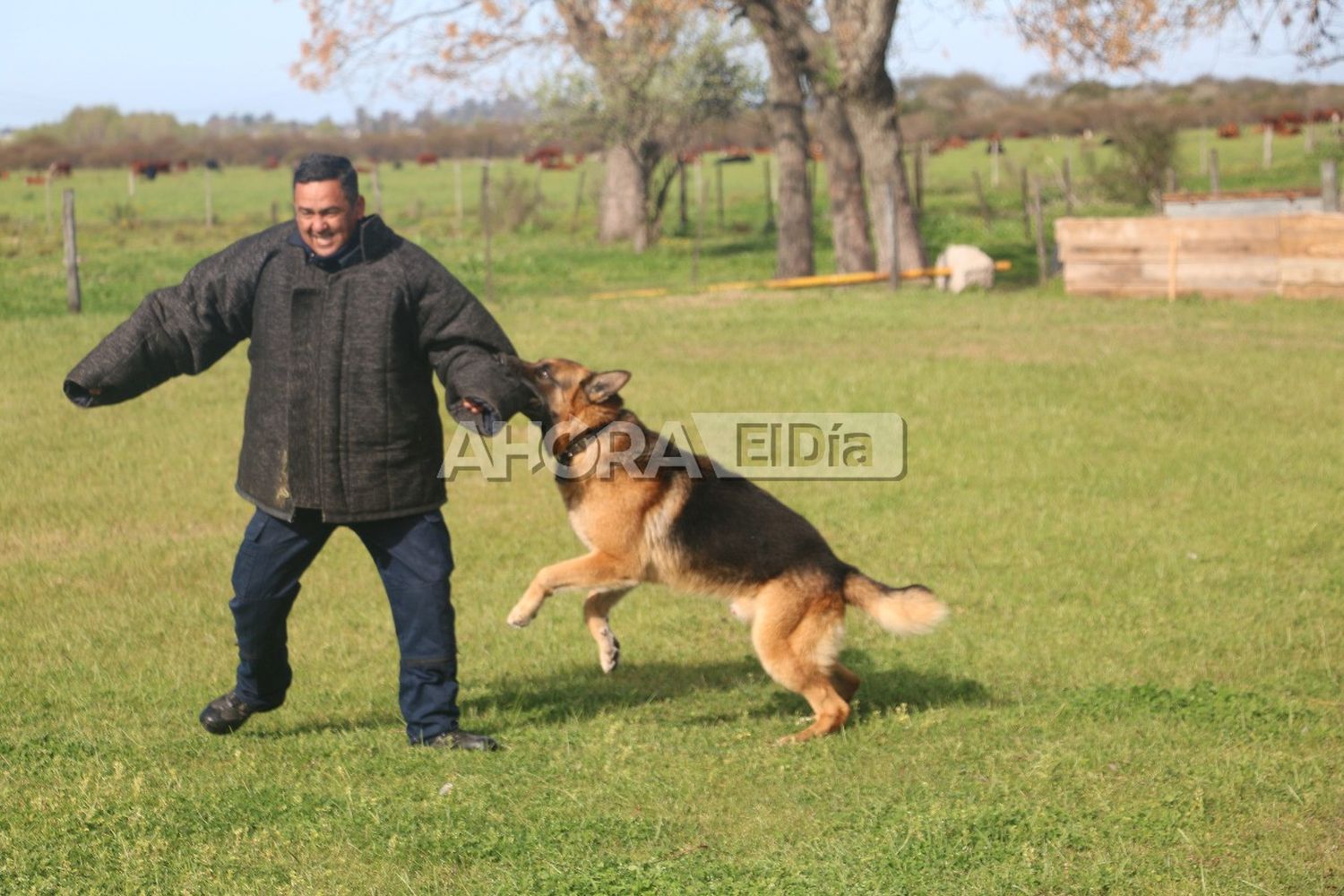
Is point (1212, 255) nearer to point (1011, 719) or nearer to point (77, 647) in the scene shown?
point (1011, 719)

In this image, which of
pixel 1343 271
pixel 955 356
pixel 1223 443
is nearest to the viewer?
pixel 1223 443

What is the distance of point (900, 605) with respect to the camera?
20.0ft

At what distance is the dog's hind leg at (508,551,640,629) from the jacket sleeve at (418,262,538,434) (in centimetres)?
81

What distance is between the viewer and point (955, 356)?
15906 mm

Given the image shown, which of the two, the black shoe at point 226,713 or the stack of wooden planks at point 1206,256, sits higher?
the stack of wooden planks at point 1206,256

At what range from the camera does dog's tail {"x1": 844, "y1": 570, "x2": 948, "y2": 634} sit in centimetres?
603

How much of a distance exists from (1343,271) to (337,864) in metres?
18.2

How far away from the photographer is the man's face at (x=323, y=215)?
17.6 ft

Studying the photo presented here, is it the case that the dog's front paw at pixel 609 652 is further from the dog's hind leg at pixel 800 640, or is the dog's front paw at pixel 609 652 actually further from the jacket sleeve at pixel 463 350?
the jacket sleeve at pixel 463 350

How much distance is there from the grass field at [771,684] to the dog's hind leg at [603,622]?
0.87 ft

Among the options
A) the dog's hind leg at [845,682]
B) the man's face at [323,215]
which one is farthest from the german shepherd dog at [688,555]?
the man's face at [323,215]

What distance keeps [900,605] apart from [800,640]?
17.3 inches

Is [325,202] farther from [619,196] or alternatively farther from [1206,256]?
[619,196]

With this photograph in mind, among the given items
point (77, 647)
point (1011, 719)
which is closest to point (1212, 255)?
point (1011, 719)
